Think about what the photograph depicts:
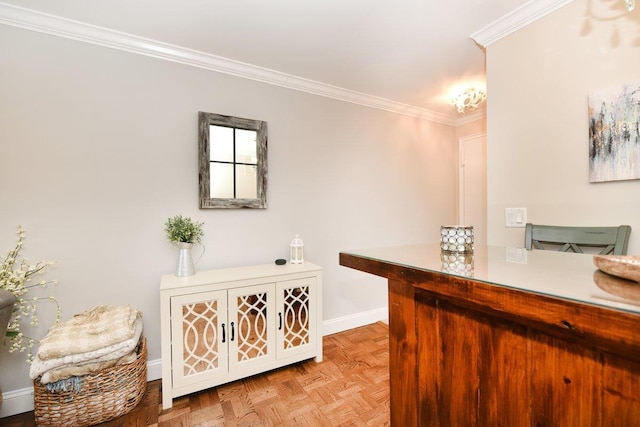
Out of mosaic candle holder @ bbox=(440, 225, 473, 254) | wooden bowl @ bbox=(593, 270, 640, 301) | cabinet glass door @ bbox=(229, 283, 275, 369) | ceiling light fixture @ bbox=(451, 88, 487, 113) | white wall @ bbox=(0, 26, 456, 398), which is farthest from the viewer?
ceiling light fixture @ bbox=(451, 88, 487, 113)

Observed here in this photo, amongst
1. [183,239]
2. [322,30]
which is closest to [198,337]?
[183,239]

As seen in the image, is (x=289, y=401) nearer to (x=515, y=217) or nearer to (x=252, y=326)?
(x=252, y=326)

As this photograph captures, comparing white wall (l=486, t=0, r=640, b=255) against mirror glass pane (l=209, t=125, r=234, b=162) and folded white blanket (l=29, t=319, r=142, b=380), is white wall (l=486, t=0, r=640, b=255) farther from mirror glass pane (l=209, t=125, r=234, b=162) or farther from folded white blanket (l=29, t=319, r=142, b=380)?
folded white blanket (l=29, t=319, r=142, b=380)

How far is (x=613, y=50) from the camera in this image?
1458mm

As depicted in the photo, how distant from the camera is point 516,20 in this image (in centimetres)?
180

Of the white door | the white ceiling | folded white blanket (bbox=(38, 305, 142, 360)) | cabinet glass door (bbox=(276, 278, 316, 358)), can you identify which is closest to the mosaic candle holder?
cabinet glass door (bbox=(276, 278, 316, 358))

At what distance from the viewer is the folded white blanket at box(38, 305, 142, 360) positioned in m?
1.50

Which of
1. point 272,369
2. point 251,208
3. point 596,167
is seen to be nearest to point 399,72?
point 596,167

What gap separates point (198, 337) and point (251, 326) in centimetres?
35

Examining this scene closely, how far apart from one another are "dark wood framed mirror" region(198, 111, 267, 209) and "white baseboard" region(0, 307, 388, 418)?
1256 mm

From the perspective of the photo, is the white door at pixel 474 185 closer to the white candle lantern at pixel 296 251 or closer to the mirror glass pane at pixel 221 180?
the white candle lantern at pixel 296 251

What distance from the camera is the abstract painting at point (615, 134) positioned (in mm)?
1396

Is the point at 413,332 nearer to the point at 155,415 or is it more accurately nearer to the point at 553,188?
the point at 553,188

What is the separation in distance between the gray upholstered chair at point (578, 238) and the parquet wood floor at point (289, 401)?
1.39 metres
